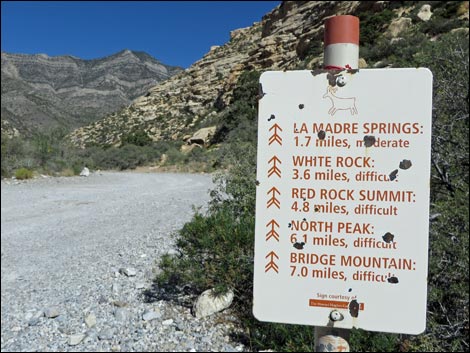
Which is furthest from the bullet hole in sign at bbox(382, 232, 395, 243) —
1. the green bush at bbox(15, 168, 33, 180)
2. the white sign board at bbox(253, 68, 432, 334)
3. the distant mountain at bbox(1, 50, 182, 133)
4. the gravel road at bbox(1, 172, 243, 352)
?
the green bush at bbox(15, 168, 33, 180)

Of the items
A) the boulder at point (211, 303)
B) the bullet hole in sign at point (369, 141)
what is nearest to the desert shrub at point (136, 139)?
the boulder at point (211, 303)

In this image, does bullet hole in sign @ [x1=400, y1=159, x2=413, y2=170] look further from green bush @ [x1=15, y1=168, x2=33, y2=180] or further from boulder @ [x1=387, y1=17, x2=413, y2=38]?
boulder @ [x1=387, y1=17, x2=413, y2=38]

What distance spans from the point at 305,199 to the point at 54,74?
973 inches

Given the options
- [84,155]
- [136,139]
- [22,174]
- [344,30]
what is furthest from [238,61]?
[84,155]

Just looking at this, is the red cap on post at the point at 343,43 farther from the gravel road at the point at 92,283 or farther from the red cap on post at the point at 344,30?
the gravel road at the point at 92,283

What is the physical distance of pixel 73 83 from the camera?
2292 cm

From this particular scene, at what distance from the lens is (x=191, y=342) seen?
354 cm

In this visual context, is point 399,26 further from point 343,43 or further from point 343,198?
point 343,198

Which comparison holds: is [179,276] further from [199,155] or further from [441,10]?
[441,10]

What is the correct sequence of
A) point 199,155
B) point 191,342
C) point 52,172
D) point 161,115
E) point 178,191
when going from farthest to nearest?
point 199,155, point 52,172, point 161,115, point 178,191, point 191,342

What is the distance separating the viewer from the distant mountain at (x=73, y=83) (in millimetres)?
13059

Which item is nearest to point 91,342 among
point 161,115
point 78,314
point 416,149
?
point 78,314

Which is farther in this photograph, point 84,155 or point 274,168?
point 84,155

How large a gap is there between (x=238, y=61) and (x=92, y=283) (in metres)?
7.82
